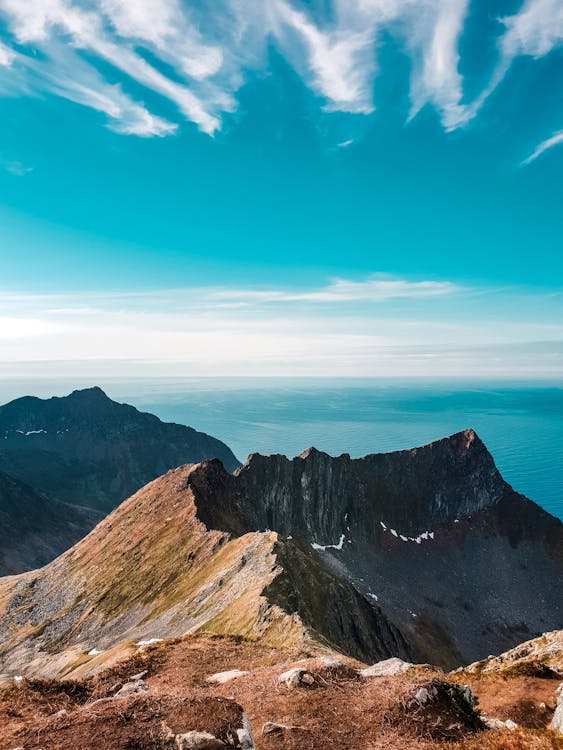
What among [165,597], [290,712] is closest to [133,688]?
[290,712]

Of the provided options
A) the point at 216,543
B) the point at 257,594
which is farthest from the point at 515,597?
the point at 257,594

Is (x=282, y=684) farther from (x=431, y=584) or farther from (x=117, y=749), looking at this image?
(x=431, y=584)

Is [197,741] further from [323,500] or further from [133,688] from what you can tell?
[323,500]

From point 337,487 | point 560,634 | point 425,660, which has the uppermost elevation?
point 560,634

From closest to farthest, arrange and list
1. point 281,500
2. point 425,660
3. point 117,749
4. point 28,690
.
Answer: point 117,749 < point 28,690 < point 425,660 < point 281,500

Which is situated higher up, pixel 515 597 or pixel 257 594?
pixel 257 594

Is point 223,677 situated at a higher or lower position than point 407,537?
higher

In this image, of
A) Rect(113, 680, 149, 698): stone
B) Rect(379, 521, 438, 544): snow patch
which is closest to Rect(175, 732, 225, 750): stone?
Rect(113, 680, 149, 698): stone
